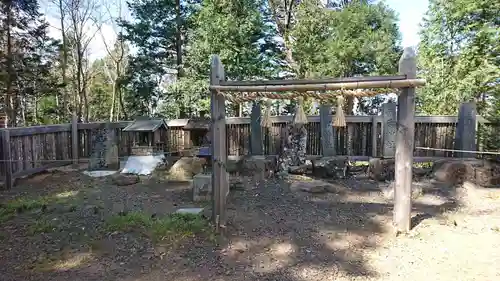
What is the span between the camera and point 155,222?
13.2 ft

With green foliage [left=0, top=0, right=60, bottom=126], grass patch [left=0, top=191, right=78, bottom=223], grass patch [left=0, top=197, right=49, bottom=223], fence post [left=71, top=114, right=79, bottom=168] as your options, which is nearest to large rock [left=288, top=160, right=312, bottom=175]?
grass patch [left=0, top=191, right=78, bottom=223]

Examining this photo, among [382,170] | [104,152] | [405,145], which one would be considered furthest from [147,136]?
[405,145]

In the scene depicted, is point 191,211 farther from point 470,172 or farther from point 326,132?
point 470,172

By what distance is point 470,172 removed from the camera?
629 cm

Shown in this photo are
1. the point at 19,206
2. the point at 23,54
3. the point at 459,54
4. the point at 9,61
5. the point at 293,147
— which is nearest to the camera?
the point at 19,206

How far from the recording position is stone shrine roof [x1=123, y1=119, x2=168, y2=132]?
7.54 metres

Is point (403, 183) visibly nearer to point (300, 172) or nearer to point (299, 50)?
point (300, 172)

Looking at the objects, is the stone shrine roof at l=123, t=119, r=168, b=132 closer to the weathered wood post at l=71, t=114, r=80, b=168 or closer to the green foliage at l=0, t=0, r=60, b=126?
the weathered wood post at l=71, t=114, r=80, b=168

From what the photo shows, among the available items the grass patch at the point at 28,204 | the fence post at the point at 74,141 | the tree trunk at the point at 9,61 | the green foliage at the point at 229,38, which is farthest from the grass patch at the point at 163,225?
the tree trunk at the point at 9,61

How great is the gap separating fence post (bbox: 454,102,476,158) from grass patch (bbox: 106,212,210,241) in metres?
5.96

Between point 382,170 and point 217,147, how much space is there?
15.2 ft

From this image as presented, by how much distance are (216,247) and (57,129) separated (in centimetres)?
604

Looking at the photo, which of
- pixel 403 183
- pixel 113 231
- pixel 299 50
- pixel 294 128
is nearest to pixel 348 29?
pixel 299 50

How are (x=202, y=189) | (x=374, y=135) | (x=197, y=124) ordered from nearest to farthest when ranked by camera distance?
Answer: (x=202, y=189) → (x=374, y=135) → (x=197, y=124)
